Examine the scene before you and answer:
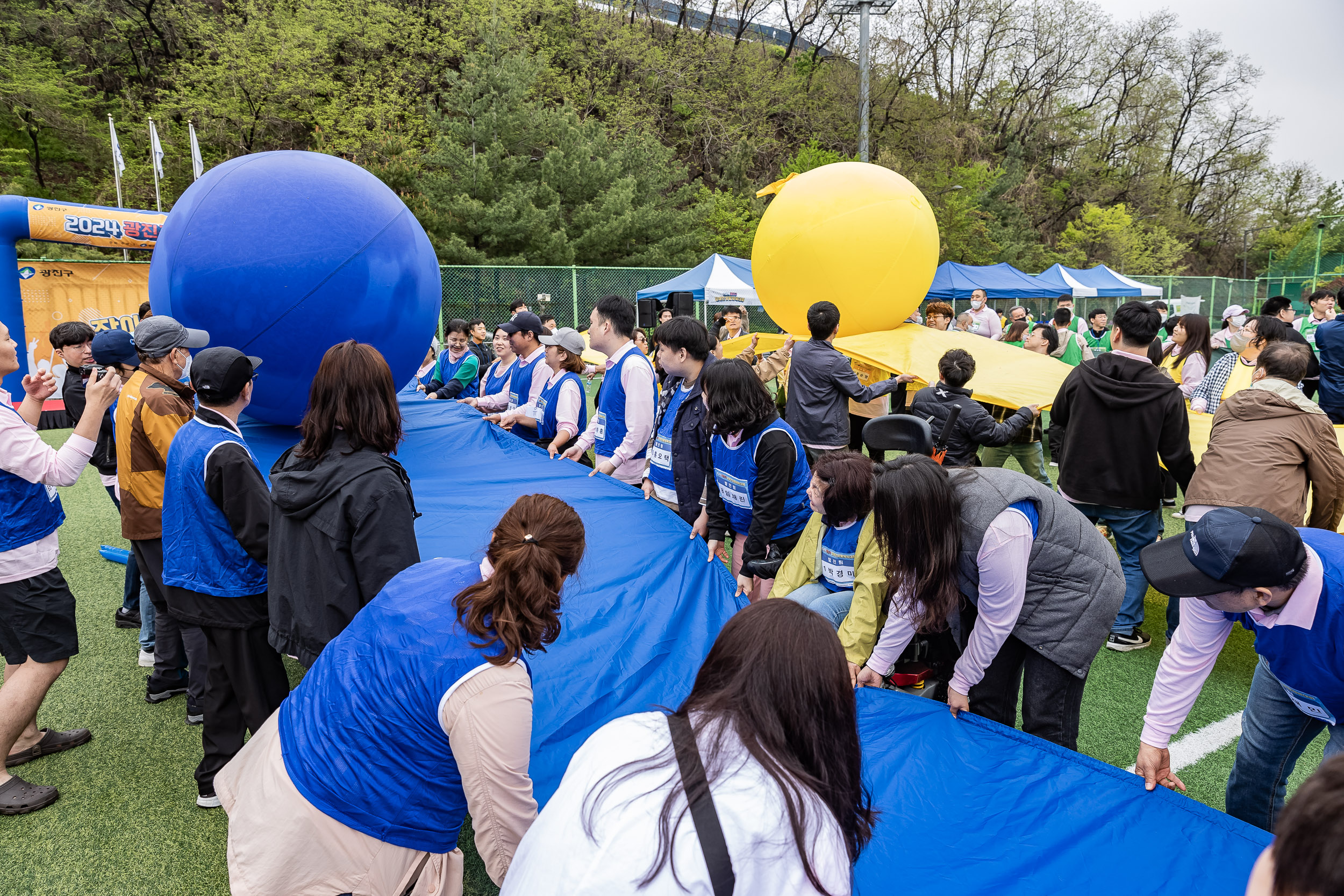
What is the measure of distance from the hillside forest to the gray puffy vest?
19269 millimetres

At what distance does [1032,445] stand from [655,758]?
5.94 metres

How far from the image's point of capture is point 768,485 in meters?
3.48

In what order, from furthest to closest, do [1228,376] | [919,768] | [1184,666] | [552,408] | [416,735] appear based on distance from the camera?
[552,408] → [1228,376] → [919,768] → [1184,666] → [416,735]

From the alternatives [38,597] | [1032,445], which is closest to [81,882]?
[38,597]

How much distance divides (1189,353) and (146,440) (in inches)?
274

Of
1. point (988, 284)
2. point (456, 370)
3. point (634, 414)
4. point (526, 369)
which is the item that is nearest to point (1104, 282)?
point (988, 284)

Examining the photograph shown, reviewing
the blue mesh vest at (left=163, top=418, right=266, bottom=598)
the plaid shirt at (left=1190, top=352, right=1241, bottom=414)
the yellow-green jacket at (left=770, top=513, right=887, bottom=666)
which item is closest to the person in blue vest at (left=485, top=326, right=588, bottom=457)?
the blue mesh vest at (left=163, top=418, right=266, bottom=598)

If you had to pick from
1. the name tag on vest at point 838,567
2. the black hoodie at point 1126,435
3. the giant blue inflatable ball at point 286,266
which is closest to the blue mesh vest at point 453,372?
the giant blue inflatable ball at point 286,266

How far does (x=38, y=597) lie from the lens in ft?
10.0

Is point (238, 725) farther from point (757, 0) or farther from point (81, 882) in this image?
point (757, 0)

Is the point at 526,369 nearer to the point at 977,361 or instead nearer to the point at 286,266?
the point at 286,266

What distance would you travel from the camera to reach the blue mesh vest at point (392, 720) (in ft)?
5.60

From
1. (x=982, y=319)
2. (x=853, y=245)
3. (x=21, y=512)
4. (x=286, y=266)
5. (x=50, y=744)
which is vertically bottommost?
(x=50, y=744)

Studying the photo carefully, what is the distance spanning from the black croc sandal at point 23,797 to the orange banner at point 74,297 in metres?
10.1
